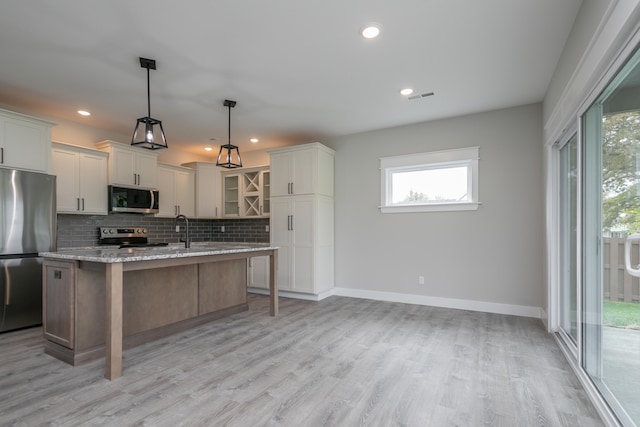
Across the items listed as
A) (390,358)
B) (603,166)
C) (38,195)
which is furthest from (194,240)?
(603,166)

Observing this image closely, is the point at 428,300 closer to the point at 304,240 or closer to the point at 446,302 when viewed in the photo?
the point at 446,302

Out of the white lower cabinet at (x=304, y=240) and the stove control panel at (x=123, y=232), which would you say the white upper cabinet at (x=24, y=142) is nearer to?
the stove control panel at (x=123, y=232)

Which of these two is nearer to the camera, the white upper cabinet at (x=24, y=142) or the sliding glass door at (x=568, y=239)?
the sliding glass door at (x=568, y=239)

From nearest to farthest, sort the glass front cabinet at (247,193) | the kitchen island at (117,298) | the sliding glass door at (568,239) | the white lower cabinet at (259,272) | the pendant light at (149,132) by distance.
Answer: the kitchen island at (117,298)
the sliding glass door at (568,239)
the pendant light at (149,132)
the white lower cabinet at (259,272)
the glass front cabinet at (247,193)

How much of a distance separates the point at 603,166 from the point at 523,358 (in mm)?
1707

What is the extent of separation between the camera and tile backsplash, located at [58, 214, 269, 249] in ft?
14.7

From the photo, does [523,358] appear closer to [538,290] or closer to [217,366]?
Answer: [538,290]

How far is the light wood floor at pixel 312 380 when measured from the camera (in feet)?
6.26

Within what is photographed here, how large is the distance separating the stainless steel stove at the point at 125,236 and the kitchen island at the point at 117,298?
1.80m

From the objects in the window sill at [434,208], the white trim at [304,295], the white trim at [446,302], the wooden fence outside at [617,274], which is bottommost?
the white trim at [304,295]

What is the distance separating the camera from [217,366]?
8.52ft

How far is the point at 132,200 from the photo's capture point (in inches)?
190

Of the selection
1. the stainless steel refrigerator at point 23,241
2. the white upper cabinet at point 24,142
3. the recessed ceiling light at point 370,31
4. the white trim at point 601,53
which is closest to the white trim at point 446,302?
the white trim at point 601,53

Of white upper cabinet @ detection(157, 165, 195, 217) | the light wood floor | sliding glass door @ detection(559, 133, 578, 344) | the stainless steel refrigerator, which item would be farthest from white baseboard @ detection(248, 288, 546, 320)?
the stainless steel refrigerator
